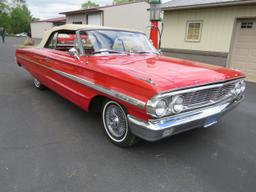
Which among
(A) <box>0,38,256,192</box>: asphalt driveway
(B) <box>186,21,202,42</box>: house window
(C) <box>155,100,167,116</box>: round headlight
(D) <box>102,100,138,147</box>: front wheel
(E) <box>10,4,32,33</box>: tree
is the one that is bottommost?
(A) <box>0,38,256,192</box>: asphalt driveway

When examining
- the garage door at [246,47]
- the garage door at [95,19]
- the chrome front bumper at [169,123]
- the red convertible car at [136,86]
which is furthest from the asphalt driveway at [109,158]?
the garage door at [95,19]

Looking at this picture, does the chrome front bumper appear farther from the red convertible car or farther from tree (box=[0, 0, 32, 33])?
tree (box=[0, 0, 32, 33])

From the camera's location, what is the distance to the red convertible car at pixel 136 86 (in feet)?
7.66

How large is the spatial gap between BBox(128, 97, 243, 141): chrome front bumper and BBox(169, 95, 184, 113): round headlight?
0.27ft

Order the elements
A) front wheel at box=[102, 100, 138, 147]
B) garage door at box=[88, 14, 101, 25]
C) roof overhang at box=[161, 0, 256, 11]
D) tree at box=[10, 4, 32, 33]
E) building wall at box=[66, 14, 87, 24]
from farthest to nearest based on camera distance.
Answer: tree at box=[10, 4, 32, 33] → building wall at box=[66, 14, 87, 24] → garage door at box=[88, 14, 101, 25] → roof overhang at box=[161, 0, 256, 11] → front wheel at box=[102, 100, 138, 147]

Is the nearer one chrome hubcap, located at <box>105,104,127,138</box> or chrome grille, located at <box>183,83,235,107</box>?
chrome grille, located at <box>183,83,235,107</box>

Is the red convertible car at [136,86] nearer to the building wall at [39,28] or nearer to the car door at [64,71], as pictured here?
the car door at [64,71]

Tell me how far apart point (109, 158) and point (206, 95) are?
Result: 1546mm

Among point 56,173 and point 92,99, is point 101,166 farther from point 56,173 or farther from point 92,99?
point 92,99

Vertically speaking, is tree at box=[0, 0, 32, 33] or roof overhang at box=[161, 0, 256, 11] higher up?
tree at box=[0, 0, 32, 33]

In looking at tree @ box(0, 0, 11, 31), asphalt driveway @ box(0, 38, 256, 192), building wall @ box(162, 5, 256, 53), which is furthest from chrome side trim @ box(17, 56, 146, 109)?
tree @ box(0, 0, 11, 31)

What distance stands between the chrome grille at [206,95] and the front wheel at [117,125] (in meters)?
0.85

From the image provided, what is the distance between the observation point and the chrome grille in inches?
99.9

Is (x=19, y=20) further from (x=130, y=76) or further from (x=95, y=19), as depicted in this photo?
(x=130, y=76)
